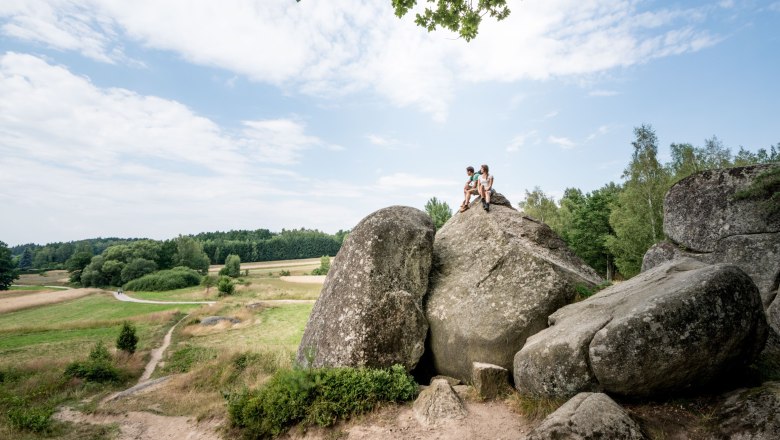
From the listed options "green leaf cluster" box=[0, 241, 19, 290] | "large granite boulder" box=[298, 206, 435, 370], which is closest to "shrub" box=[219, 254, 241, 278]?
"green leaf cluster" box=[0, 241, 19, 290]

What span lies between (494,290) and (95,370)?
78.4ft

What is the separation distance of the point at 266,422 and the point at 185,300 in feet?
224

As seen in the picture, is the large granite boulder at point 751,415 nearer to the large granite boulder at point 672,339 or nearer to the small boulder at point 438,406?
the large granite boulder at point 672,339

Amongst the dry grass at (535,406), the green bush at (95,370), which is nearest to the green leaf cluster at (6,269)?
the green bush at (95,370)

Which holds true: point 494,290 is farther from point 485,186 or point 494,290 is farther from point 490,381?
point 485,186

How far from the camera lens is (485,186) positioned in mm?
16297

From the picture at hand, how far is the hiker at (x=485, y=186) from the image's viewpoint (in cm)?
1609

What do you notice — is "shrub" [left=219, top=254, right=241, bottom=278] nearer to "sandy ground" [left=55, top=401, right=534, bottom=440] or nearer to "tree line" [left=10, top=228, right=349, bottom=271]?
"tree line" [left=10, top=228, right=349, bottom=271]

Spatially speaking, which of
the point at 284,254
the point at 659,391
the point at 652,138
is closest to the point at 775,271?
the point at 659,391

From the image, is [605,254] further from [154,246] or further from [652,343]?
[154,246]

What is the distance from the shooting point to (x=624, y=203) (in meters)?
37.5

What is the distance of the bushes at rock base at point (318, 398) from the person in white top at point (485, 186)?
829 cm

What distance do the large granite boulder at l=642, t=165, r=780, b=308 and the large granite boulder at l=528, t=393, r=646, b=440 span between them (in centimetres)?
884

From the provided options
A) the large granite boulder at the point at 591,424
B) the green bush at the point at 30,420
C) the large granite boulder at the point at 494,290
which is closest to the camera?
the large granite boulder at the point at 591,424
